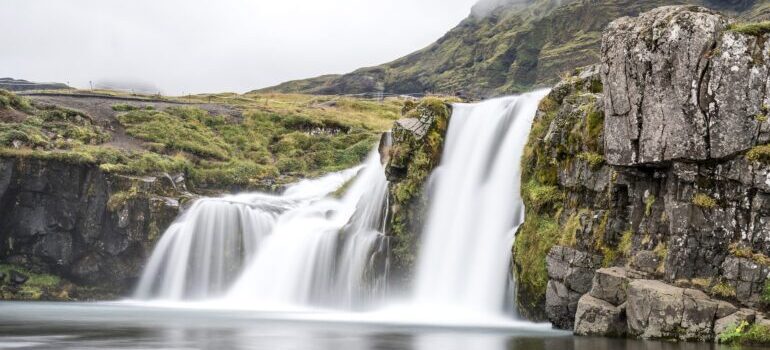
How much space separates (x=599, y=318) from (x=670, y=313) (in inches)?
87.9

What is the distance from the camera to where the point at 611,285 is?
2059 cm

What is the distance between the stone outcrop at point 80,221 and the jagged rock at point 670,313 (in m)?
30.4

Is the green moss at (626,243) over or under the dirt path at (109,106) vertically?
under

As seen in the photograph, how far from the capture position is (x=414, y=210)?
33531mm

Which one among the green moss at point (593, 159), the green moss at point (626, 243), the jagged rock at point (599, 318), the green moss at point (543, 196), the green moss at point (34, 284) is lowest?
the green moss at point (34, 284)

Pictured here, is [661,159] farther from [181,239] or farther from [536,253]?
[181,239]

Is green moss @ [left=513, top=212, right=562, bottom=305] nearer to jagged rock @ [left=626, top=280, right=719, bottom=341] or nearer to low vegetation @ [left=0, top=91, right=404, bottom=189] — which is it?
jagged rock @ [left=626, top=280, right=719, bottom=341]

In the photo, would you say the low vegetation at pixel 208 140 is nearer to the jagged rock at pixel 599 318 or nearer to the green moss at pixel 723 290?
the jagged rock at pixel 599 318

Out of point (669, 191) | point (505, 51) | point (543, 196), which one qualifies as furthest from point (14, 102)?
point (505, 51)

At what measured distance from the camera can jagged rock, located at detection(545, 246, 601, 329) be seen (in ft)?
73.4

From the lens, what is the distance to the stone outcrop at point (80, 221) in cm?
4078

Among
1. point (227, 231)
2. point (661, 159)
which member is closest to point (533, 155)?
point (661, 159)

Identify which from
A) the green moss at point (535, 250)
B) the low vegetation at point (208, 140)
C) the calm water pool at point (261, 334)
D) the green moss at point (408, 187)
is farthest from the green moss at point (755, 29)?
the low vegetation at point (208, 140)

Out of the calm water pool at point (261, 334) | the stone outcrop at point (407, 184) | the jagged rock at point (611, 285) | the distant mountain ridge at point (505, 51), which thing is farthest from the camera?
the distant mountain ridge at point (505, 51)
